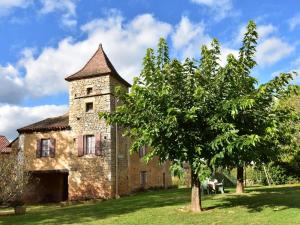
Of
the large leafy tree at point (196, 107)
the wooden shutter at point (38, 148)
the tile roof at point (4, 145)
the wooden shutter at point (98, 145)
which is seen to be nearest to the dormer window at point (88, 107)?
the wooden shutter at point (98, 145)

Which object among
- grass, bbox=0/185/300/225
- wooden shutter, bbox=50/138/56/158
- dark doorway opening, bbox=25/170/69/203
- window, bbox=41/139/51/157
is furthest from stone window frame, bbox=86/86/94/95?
grass, bbox=0/185/300/225

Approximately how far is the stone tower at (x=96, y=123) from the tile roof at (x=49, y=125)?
0.70 meters

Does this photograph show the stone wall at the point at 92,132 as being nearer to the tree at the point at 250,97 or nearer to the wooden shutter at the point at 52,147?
the wooden shutter at the point at 52,147

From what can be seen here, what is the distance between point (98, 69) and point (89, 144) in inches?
204

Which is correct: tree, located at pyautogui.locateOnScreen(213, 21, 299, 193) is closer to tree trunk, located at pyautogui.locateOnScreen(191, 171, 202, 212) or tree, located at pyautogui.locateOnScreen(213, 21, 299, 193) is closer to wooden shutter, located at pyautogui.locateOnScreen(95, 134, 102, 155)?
tree trunk, located at pyautogui.locateOnScreen(191, 171, 202, 212)

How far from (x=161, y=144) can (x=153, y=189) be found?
1698 centimetres

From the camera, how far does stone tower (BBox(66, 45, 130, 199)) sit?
77.6ft

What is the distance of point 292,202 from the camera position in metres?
14.4

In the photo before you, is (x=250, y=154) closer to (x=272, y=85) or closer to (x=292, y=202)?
(x=272, y=85)

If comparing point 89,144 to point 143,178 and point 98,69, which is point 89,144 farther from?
point 143,178

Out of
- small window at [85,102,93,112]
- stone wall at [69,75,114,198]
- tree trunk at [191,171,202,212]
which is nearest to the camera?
tree trunk at [191,171,202,212]

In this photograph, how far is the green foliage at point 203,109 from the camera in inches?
452

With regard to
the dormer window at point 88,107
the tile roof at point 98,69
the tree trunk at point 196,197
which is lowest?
the tree trunk at point 196,197

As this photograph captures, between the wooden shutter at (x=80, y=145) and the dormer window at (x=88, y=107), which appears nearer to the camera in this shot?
the wooden shutter at (x=80, y=145)
